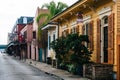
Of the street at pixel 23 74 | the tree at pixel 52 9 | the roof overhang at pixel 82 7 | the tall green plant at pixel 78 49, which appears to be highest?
the tree at pixel 52 9

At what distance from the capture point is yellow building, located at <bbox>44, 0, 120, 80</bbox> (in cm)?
1736

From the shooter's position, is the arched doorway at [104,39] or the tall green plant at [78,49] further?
the tall green plant at [78,49]

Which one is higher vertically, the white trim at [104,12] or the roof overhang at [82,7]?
the roof overhang at [82,7]

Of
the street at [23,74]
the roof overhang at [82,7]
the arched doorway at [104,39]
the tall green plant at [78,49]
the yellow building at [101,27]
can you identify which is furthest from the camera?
the tall green plant at [78,49]

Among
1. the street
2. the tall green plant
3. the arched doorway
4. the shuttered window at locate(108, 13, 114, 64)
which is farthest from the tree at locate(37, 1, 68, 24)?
the shuttered window at locate(108, 13, 114, 64)

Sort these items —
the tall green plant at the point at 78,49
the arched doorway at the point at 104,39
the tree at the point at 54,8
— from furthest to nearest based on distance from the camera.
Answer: the tree at the point at 54,8, the tall green plant at the point at 78,49, the arched doorway at the point at 104,39

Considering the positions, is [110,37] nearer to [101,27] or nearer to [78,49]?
[101,27]

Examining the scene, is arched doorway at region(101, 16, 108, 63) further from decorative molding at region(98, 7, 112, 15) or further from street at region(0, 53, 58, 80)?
street at region(0, 53, 58, 80)

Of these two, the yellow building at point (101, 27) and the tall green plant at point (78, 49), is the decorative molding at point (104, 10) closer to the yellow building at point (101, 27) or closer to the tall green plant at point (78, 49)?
the yellow building at point (101, 27)

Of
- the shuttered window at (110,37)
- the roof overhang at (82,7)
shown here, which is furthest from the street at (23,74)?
the roof overhang at (82,7)

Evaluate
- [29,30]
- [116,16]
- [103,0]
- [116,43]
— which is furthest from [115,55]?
[29,30]

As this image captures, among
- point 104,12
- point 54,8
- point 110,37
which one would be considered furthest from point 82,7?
point 54,8

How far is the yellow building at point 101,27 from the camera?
683 inches

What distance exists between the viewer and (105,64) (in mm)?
18062
